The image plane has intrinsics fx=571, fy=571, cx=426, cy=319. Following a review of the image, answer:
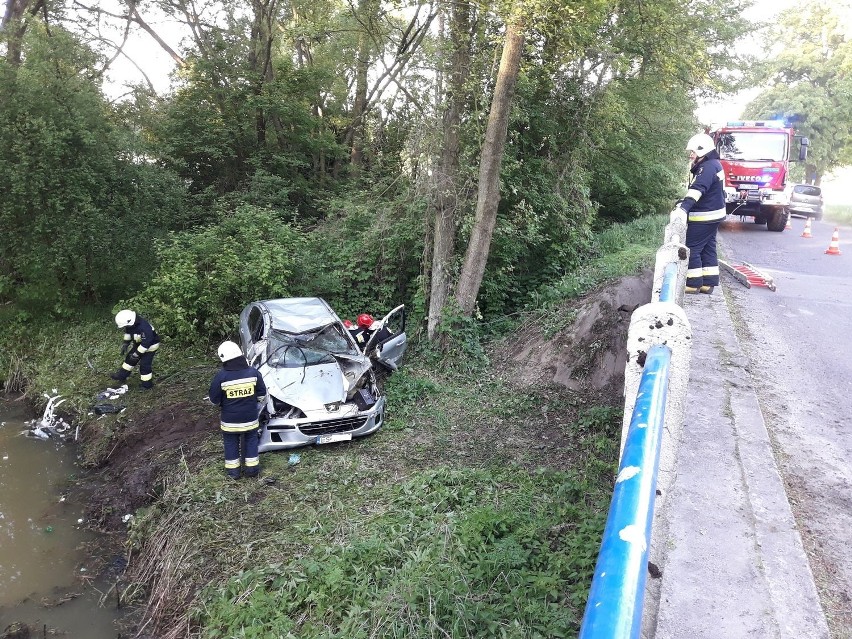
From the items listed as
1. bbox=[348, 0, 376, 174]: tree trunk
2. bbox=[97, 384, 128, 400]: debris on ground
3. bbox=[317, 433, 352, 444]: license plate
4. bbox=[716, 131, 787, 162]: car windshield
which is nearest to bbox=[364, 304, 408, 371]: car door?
bbox=[317, 433, 352, 444]: license plate

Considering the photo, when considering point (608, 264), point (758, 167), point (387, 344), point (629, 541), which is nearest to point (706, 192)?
point (608, 264)

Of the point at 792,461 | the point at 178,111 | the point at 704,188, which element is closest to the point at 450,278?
the point at 704,188

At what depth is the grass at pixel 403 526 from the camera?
4125mm

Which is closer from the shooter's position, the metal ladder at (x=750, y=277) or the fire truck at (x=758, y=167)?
the metal ladder at (x=750, y=277)

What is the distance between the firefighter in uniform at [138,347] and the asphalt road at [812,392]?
8765mm

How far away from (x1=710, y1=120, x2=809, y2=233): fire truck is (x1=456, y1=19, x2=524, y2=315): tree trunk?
32.7 ft

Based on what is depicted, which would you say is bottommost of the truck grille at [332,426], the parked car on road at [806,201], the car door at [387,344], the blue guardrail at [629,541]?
the truck grille at [332,426]

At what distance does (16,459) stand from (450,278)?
24.5ft

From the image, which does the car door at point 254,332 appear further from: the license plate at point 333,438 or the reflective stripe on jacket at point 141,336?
the license plate at point 333,438

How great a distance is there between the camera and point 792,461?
155 inches

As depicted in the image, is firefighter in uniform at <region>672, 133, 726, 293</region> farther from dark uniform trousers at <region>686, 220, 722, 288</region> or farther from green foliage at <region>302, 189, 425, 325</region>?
green foliage at <region>302, 189, 425, 325</region>

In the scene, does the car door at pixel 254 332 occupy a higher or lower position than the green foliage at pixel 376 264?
lower

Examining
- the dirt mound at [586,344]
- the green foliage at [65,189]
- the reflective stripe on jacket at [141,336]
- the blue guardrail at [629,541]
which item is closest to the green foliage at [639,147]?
the dirt mound at [586,344]

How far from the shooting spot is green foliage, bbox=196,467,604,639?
3916 mm
